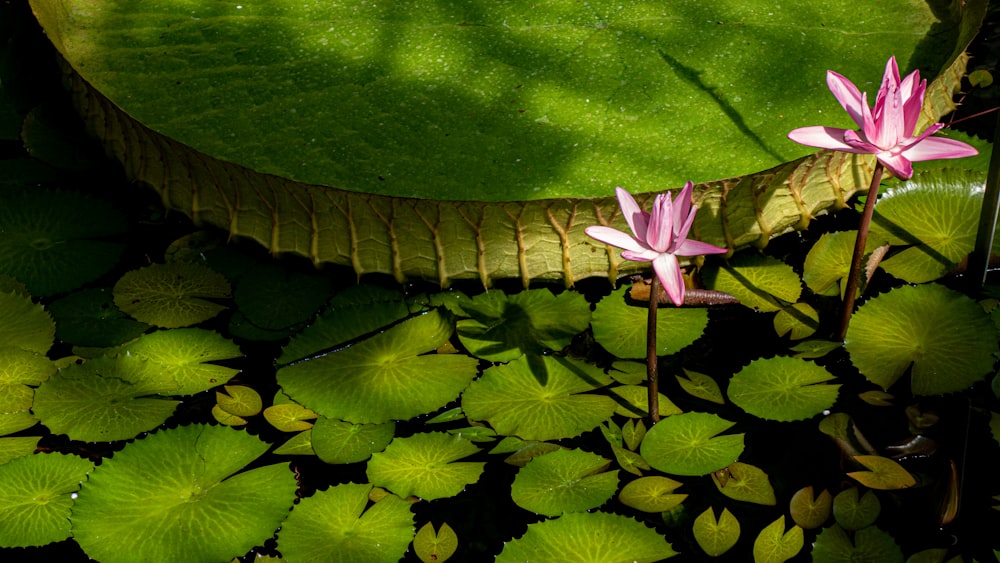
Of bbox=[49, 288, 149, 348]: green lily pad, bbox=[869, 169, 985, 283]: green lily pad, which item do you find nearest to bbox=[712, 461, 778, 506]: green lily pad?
bbox=[869, 169, 985, 283]: green lily pad

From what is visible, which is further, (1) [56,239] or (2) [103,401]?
(1) [56,239]

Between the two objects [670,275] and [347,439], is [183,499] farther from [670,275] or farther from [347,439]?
[670,275]

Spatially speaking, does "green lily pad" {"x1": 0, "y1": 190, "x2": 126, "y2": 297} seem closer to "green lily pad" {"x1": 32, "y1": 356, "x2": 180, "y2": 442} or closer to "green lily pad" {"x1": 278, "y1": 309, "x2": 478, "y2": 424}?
"green lily pad" {"x1": 32, "y1": 356, "x2": 180, "y2": 442}

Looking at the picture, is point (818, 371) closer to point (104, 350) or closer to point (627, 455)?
point (627, 455)

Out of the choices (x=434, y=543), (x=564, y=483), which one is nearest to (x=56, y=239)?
(x=434, y=543)

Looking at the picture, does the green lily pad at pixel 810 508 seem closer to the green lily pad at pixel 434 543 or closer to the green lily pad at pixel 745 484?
the green lily pad at pixel 745 484
